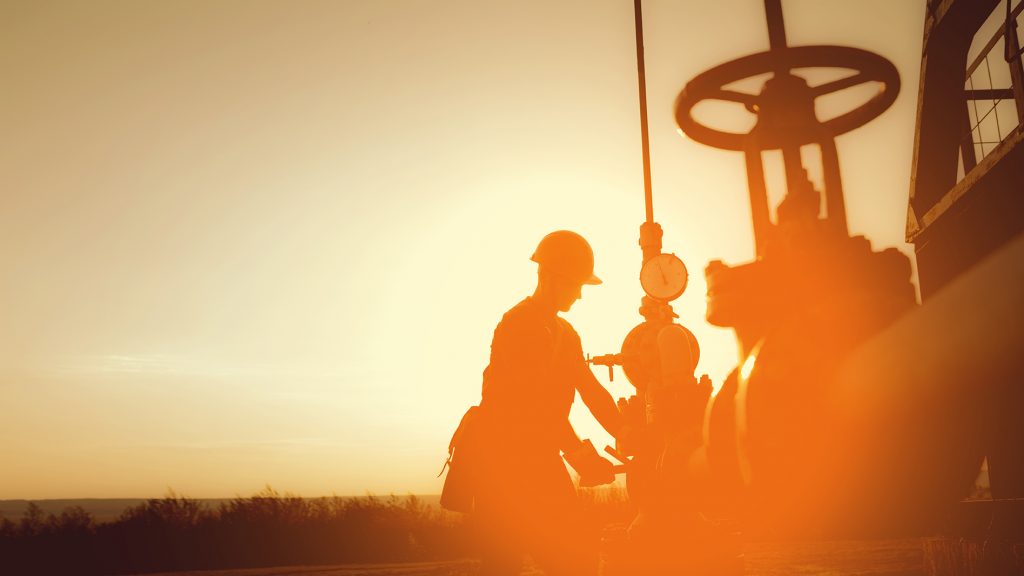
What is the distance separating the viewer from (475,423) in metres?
3.91

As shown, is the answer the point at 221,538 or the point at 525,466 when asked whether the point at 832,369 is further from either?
the point at 221,538

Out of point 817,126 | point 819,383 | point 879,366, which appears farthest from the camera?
point 817,126

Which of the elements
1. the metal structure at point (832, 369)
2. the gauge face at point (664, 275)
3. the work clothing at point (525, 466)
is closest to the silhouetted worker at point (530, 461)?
the work clothing at point (525, 466)

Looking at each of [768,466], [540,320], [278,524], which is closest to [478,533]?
[540,320]

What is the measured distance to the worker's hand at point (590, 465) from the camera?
388cm

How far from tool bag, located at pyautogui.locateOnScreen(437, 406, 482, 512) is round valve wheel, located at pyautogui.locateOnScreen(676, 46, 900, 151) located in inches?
83.7

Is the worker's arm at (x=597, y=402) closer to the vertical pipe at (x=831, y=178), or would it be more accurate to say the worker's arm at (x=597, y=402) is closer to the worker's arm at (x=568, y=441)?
A: the worker's arm at (x=568, y=441)

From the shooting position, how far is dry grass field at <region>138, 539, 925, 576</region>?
7957 millimetres

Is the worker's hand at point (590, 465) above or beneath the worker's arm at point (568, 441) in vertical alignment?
beneath

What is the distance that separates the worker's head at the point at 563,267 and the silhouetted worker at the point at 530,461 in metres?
0.20

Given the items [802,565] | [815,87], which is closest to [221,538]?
[802,565]

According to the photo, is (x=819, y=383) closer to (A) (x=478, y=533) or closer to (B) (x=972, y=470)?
(B) (x=972, y=470)

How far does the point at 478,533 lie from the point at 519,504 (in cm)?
27

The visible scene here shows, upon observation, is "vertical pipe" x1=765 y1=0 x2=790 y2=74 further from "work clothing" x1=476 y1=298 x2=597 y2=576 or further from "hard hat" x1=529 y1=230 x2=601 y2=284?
"hard hat" x1=529 y1=230 x2=601 y2=284
